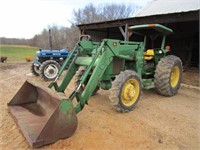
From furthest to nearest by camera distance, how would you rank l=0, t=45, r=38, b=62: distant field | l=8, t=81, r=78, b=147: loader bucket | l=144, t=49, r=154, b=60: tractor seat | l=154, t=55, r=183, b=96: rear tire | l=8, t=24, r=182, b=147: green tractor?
l=0, t=45, r=38, b=62: distant field → l=144, t=49, r=154, b=60: tractor seat → l=154, t=55, r=183, b=96: rear tire → l=8, t=24, r=182, b=147: green tractor → l=8, t=81, r=78, b=147: loader bucket

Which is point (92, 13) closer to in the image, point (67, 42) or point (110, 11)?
point (110, 11)

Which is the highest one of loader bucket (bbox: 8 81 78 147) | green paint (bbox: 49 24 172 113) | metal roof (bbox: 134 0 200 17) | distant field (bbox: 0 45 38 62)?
metal roof (bbox: 134 0 200 17)

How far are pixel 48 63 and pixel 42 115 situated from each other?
4535mm

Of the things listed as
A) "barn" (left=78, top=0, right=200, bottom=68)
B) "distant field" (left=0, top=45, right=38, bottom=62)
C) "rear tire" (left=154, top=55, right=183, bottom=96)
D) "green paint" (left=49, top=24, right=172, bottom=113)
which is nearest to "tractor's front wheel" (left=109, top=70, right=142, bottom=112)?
"green paint" (left=49, top=24, right=172, bottom=113)

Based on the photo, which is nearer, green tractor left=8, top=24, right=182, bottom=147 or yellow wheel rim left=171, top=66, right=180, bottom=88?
green tractor left=8, top=24, right=182, bottom=147

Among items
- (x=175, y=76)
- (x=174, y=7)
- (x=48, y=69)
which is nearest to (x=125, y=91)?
(x=175, y=76)

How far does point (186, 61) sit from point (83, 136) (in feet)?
28.6

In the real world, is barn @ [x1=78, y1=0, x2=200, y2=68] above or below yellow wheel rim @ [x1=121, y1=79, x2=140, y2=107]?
above

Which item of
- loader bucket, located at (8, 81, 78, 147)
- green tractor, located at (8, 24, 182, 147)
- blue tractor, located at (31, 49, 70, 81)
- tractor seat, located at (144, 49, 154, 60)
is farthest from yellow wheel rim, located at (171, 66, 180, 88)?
blue tractor, located at (31, 49, 70, 81)

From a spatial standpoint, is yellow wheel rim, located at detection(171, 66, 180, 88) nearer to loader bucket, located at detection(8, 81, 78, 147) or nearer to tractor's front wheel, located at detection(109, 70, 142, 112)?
tractor's front wheel, located at detection(109, 70, 142, 112)

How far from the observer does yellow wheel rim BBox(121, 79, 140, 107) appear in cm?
410

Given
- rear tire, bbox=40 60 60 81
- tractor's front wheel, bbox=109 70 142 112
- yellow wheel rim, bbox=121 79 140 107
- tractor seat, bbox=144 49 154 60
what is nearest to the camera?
tractor's front wheel, bbox=109 70 142 112

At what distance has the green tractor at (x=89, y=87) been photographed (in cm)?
290

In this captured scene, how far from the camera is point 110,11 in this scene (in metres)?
31.7
